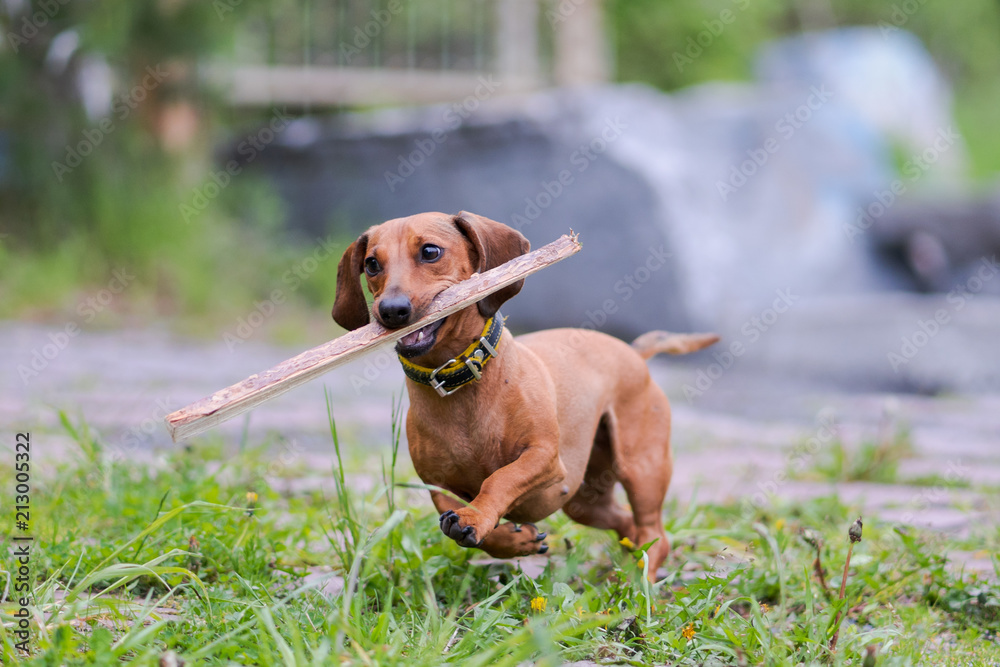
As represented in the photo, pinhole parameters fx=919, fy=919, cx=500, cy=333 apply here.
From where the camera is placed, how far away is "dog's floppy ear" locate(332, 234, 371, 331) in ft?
8.13

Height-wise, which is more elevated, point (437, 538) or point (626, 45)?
point (626, 45)

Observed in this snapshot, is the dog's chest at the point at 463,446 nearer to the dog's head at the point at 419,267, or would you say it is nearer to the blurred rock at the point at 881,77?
the dog's head at the point at 419,267

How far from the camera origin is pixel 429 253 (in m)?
2.29

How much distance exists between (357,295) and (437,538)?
0.79 metres

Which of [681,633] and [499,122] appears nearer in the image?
[681,633]

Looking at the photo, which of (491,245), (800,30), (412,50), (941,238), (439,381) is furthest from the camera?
(800,30)

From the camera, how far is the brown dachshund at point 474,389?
218 cm

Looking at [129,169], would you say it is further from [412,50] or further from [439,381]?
[439,381]

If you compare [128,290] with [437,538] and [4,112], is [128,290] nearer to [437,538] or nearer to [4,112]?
[4,112]

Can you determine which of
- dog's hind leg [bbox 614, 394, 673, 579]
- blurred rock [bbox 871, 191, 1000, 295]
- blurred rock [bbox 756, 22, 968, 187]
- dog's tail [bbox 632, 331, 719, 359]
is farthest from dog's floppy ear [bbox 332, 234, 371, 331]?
blurred rock [bbox 756, 22, 968, 187]

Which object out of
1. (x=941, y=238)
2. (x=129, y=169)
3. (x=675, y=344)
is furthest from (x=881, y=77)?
(x=675, y=344)

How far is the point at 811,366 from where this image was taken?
22.6 feet

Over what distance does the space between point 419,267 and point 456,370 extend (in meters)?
0.27

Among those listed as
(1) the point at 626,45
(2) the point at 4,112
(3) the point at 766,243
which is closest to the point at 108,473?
(2) the point at 4,112
